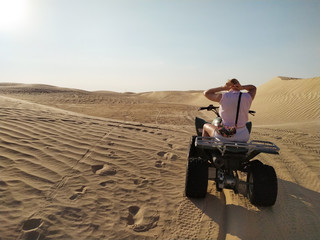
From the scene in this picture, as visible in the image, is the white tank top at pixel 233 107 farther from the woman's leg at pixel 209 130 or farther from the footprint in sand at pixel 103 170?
the footprint in sand at pixel 103 170

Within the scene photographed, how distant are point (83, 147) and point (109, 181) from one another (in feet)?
4.88

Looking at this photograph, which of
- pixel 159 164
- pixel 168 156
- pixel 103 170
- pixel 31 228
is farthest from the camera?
pixel 168 156

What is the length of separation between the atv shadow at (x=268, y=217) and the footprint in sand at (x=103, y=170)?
151cm

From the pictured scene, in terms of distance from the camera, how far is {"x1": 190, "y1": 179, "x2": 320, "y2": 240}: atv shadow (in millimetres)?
2709

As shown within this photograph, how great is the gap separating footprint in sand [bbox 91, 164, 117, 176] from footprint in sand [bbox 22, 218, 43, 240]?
1345mm

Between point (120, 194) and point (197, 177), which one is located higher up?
point (197, 177)

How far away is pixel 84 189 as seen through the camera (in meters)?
3.33

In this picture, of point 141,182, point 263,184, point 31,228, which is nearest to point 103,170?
point 141,182

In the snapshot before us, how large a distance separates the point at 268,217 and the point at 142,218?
1.71 metres

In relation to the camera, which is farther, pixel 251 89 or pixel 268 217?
pixel 251 89

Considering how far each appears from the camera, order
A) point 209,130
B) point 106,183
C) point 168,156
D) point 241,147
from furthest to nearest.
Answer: point 168,156, point 209,130, point 106,183, point 241,147

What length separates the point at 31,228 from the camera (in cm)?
248

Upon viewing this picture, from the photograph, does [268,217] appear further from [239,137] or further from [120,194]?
[120,194]

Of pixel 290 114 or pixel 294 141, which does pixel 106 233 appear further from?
pixel 290 114
